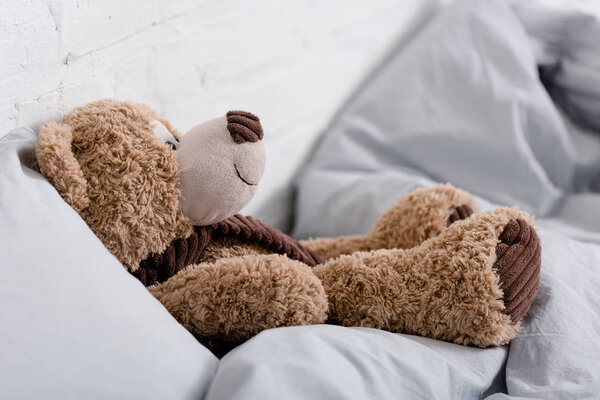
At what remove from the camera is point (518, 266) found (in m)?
0.77

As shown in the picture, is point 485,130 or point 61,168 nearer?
point 61,168

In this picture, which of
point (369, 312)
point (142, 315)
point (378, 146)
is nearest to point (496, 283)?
point (369, 312)

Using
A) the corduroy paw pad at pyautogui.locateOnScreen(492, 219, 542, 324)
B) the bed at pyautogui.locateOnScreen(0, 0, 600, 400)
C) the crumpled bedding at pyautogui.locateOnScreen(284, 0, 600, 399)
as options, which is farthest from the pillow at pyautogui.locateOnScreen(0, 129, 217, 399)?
the crumpled bedding at pyautogui.locateOnScreen(284, 0, 600, 399)

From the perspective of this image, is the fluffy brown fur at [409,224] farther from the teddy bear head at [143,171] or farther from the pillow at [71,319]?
the pillow at [71,319]

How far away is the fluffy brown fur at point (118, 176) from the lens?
0.66 m

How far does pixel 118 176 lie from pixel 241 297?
7.4 inches

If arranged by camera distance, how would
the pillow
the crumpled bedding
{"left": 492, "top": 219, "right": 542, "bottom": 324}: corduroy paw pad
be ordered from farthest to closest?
the crumpled bedding → {"left": 492, "top": 219, "right": 542, "bottom": 324}: corduroy paw pad → the pillow

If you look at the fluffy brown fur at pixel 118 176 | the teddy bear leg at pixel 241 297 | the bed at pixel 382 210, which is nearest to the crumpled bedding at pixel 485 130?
the bed at pixel 382 210

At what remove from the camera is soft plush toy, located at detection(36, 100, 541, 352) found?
27.1 inches

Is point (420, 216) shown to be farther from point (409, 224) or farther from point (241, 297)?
point (241, 297)

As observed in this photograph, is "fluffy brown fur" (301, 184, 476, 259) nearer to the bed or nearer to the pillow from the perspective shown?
the bed

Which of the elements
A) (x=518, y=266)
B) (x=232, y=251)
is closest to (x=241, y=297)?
(x=232, y=251)

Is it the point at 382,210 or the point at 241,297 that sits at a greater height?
the point at 241,297

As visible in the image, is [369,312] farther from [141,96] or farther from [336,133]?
[336,133]
